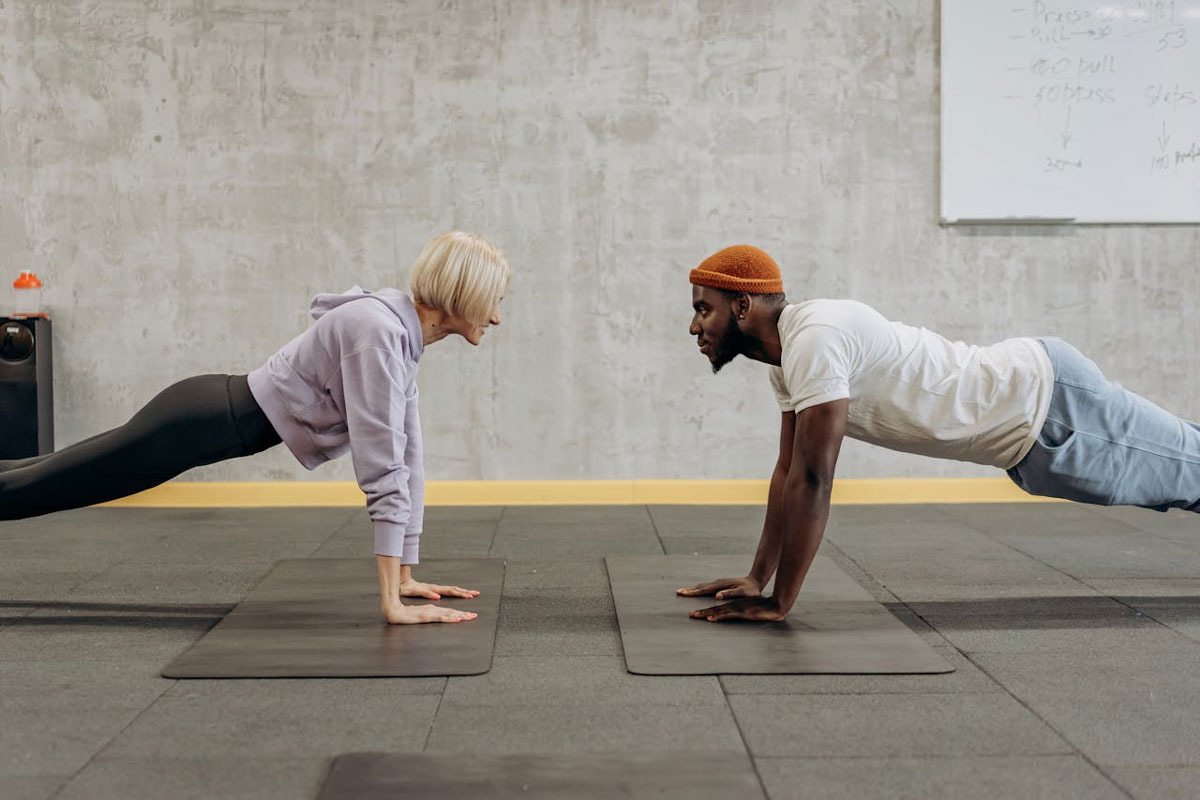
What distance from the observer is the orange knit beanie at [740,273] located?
2.38m

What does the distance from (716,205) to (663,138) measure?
0.36 metres

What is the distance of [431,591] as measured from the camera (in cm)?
269

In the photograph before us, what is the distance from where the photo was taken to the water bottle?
4434 mm

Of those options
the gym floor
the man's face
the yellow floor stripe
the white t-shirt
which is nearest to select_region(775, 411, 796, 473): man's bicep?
the white t-shirt

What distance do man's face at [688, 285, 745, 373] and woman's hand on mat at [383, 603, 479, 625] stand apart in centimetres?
83

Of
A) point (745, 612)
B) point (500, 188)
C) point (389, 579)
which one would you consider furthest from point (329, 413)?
point (500, 188)

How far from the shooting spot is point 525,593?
284 centimetres

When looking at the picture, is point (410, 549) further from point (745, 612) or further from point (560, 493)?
point (560, 493)

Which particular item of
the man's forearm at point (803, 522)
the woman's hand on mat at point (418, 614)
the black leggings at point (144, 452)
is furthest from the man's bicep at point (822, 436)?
the black leggings at point (144, 452)

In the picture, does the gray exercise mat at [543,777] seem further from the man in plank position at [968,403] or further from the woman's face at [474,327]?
the woman's face at [474,327]

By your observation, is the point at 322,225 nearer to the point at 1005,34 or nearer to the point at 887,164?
the point at 887,164

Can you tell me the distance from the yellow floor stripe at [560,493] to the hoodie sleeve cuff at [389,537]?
2163 mm

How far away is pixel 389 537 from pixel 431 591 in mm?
417

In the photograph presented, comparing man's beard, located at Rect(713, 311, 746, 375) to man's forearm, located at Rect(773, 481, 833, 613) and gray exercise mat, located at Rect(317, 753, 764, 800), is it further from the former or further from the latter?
gray exercise mat, located at Rect(317, 753, 764, 800)
